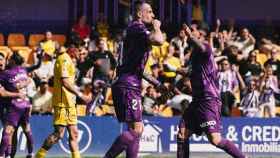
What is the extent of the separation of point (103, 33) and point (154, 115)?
4565 millimetres

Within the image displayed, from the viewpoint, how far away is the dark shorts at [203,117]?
40.6 feet

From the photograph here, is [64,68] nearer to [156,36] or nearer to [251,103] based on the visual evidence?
[156,36]

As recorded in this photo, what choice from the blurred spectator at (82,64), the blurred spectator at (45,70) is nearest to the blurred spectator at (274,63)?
the blurred spectator at (82,64)

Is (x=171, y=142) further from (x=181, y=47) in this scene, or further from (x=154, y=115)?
(x=181, y=47)

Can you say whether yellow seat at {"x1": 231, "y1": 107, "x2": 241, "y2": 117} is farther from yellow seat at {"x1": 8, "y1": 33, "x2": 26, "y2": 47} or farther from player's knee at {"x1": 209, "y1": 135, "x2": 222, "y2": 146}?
player's knee at {"x1": 209, "y1": 135, "x2": 222, "y2": 146}

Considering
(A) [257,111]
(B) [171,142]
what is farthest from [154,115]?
(A) [257,111]

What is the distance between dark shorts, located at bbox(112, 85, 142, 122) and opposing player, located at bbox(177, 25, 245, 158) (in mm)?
1202

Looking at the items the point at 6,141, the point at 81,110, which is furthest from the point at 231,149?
the point at 81,110

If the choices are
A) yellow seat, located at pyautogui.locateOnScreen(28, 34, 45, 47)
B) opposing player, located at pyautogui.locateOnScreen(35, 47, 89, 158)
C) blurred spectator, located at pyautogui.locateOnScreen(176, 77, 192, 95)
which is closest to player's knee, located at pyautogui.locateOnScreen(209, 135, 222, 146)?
opposing player, located at pyautogui.locateOnScreen(35, 47, 89, 158)

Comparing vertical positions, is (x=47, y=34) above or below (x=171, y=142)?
above

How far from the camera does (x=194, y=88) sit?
12703mm

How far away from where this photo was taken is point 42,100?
63.9 feet

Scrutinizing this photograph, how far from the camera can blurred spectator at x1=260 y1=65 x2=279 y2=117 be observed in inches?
786

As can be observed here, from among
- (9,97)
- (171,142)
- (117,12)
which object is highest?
(117,12)
